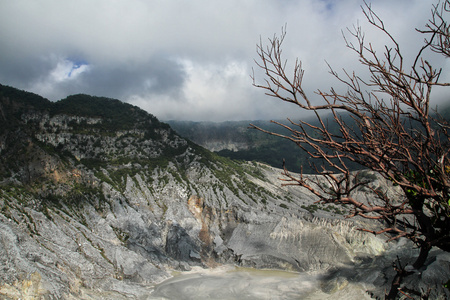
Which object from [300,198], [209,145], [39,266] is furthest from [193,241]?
[209,145]

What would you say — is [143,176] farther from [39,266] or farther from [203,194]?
[39,266]

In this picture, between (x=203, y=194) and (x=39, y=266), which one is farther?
(x=203, y=194)

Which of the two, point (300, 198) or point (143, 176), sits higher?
point (143, 176)

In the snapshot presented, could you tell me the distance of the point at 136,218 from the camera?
41.7 meters

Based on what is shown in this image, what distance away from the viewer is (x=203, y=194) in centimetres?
5053

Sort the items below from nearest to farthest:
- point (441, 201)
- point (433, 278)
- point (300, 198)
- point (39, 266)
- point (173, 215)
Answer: point (441, 201) < point (39, 266) < point (433, 278) < point (173, 215) < point (300, 198)

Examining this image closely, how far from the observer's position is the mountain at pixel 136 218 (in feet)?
86.6

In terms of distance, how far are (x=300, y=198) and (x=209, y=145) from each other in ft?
426

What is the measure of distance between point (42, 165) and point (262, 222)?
32.7m

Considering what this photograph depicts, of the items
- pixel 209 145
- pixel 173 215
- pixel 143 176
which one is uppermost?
pixel 209 145

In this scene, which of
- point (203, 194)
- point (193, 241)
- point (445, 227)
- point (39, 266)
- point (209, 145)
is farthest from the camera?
point (209, 145)

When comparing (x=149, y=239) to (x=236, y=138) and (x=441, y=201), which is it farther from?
(x=236, y=138)

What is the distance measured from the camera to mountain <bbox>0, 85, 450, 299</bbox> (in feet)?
86.6

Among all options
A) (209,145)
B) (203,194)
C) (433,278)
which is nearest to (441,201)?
(433,278)
